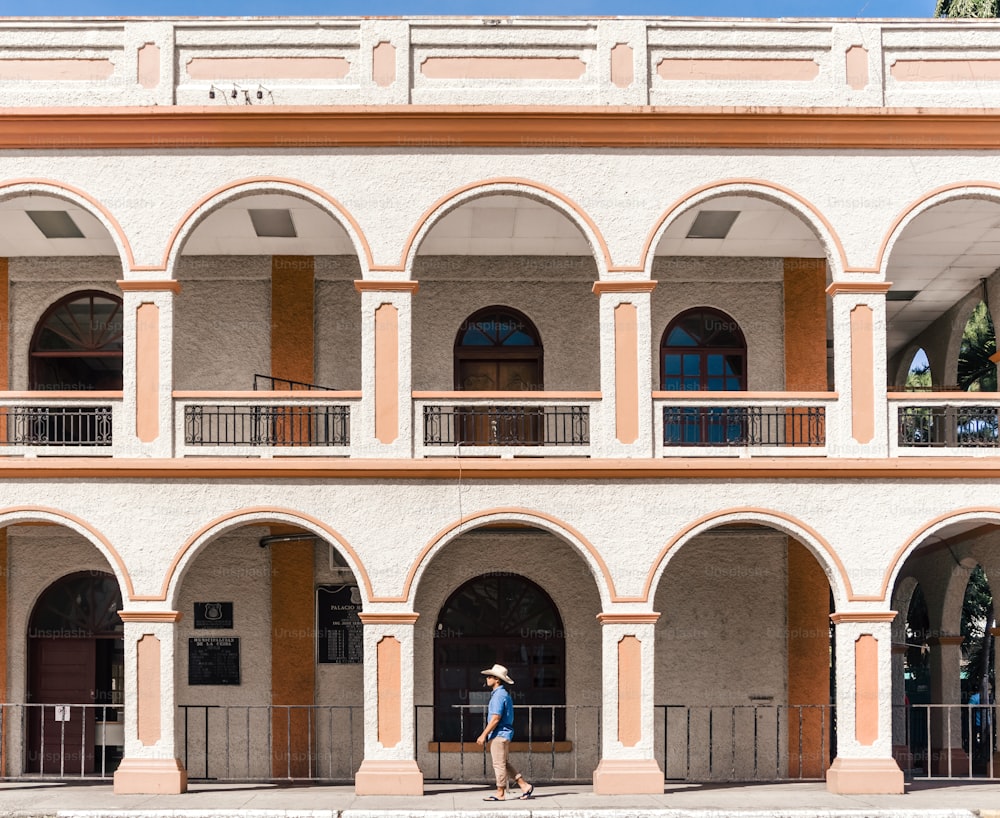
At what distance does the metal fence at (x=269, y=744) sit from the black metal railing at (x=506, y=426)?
3.87 metres

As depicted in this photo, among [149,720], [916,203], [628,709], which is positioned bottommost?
[149,720]

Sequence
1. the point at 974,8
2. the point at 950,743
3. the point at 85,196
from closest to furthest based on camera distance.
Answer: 1. the point at 85,196
2. the point at 950,743
3. the point at 974,8

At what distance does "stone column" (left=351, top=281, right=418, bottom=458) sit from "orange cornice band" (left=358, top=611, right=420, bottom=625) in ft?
5.94

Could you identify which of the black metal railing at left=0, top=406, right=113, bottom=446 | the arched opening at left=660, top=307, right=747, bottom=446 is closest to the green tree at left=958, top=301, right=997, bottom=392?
the arched opening at left=660, top=307, right=747, bottom=446

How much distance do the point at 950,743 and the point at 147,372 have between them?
508 inches

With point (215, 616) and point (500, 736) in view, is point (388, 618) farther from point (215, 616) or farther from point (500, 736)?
point (215, 616)

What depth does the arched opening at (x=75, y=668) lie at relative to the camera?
1916 centimetres

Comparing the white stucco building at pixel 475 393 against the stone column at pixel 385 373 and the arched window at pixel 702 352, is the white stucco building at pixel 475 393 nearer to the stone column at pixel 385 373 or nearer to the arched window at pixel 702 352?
the stone column at pixel 385 373

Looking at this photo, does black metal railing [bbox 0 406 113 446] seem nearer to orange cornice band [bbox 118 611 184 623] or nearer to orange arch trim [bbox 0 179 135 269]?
orange arch trim [bbox 0 179 135 269]

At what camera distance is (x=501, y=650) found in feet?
63.2

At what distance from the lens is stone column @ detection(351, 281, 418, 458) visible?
655 inches

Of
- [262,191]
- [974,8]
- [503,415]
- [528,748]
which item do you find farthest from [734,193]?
[974,8]

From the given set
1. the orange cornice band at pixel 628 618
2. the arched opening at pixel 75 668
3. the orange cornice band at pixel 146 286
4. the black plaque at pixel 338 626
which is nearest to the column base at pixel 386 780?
the orange cornice band at pixel 628 618

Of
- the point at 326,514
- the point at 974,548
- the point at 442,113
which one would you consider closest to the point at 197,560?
the point at 326,514
